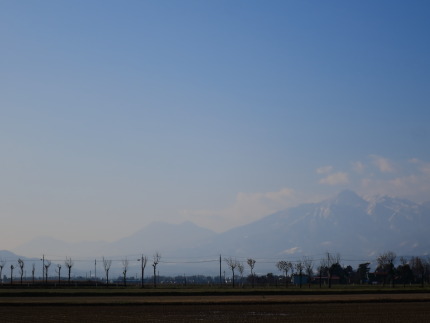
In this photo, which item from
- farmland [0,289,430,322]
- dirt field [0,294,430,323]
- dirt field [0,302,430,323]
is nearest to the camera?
dirt field [0,302,430,323]

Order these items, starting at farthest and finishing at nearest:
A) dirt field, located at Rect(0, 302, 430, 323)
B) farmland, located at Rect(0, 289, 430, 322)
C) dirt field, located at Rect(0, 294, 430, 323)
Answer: farmland, located at Rect(0, 289, 430, 322) → dirt field, located at Rect(0, 294, 430, 323) → dirt field, located at Rect(0, 302, 430, 323)

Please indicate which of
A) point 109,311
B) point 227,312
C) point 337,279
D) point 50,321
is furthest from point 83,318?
point 337,279

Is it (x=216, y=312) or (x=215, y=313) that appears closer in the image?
(x=215, y=313)

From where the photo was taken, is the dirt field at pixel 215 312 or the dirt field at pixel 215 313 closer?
the dirt field at pixel 215 313

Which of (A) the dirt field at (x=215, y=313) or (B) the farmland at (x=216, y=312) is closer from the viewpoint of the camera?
(A) the dirt field at (x=215, y=313)

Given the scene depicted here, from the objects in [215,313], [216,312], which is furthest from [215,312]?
[215,313]

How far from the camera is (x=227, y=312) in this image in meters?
42.5

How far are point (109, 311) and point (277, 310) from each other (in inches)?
446

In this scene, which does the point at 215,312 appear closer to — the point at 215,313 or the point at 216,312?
the point at 216,312

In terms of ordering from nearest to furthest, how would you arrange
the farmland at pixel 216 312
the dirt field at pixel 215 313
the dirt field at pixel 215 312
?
1. the dirt field at pixel 215 313
2. the dirt field at pixel 215 312
3. the farmland at pixel 216 312

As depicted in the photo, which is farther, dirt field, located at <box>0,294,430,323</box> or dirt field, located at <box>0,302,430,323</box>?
dirt field, located at <box>0,294,430,323</box>

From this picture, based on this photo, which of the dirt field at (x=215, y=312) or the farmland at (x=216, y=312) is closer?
the dirt field at (x=215, y=312)

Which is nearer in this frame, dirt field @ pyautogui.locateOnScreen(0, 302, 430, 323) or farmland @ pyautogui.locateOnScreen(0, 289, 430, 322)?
dirt field @ pyautogui.locateOnScreen(0, 302, 430, 323)

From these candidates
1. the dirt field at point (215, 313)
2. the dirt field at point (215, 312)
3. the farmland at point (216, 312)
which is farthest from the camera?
the farmland at point (216, 312)
